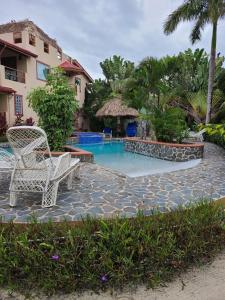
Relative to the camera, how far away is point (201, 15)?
15.6 m

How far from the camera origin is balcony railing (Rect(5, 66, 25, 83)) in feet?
63.4

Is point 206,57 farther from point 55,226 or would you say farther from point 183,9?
point 55,226

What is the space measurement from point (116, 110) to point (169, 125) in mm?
12150

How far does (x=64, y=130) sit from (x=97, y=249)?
7748mm

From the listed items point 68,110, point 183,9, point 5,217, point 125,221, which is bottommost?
point 5,217

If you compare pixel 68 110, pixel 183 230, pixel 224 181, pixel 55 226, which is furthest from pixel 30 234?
pixel 68 110

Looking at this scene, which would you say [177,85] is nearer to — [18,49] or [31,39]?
[31,39]

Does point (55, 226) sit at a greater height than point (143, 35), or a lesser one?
lesser

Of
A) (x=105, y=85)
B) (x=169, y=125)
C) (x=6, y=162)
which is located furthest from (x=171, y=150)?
(x=105, y=85)

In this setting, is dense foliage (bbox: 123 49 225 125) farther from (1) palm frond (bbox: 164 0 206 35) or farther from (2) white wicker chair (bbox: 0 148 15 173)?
(2) white wicker chair (bbox: 0 148 15 173)

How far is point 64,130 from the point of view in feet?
34.2

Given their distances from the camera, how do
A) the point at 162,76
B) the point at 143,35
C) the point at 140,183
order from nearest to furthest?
the point at 140,183 → the point at 143,35 → the point at 162,76

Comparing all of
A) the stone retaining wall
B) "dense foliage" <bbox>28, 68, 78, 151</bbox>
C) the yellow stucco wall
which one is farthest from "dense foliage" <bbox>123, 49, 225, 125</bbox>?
"dense foliage" <bbox>28, 68, 78, 151</bbox>

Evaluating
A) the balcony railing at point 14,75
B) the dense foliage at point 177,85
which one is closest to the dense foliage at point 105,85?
the dense foliage at point 177,85
